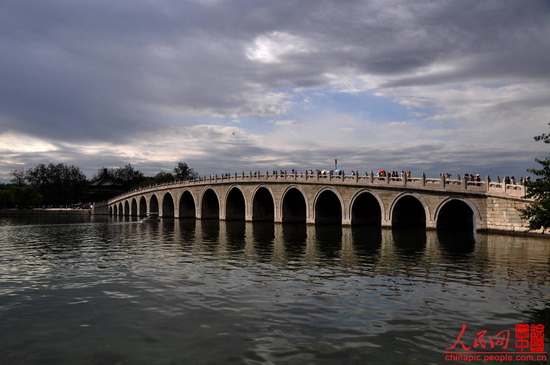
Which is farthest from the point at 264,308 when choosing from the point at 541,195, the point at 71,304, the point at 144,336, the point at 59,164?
the point at 59,164

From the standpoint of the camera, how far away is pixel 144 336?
9.09 meters

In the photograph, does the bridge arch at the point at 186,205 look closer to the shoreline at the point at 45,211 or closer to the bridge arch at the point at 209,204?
the bridge arch at the point at 209,204

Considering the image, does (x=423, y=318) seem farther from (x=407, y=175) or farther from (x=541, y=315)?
(x=407, y=175)

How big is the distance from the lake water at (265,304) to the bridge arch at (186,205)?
1603 inches

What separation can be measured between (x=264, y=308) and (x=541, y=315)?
642 cm

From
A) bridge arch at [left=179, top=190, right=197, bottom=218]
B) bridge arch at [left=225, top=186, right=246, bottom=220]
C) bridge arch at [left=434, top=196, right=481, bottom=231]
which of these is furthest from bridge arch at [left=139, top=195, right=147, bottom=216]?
bridge arch at [left=434, top=196, right=481, bottom=231]

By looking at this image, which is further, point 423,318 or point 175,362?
point 423,318

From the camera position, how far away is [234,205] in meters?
52.6

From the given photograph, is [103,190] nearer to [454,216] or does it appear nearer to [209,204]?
[209,204]

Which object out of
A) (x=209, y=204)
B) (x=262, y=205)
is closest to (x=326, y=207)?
(x=262, y=205)

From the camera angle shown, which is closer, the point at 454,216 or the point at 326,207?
the point at 454,216

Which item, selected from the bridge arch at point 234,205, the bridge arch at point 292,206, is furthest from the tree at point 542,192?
the bridge arch at point 234,205

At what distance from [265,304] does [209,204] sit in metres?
47.6

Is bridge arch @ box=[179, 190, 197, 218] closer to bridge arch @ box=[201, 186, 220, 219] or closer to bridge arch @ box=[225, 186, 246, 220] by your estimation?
bridge arch @ box=[201, 186, 220, 219]
